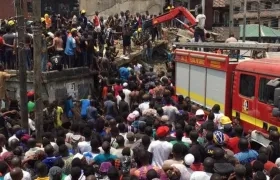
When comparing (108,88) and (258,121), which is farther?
(108,88)

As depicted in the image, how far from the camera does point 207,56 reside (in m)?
12.7

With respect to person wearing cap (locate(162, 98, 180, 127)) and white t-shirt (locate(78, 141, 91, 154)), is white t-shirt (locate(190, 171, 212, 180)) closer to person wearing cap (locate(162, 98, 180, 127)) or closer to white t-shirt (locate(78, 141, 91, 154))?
white t-shirt (locate(78, 141, 91, 154))

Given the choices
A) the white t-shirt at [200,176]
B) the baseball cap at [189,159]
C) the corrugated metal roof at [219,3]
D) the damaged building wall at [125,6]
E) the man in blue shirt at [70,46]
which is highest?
the corrugated metal roof at [219,3]

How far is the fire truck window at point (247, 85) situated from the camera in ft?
33.5

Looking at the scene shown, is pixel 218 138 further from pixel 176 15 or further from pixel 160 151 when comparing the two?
pixel 176 15

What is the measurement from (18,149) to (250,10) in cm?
4589

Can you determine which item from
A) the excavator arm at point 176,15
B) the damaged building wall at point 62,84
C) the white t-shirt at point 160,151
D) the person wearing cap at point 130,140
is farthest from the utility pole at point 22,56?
the excavator arm at point 176,15

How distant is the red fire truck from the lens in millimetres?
9555

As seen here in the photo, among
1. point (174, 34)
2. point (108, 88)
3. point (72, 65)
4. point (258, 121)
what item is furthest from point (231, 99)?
point (174, 34)

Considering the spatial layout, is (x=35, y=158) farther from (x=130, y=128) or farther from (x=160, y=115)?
(x=160, y=115)

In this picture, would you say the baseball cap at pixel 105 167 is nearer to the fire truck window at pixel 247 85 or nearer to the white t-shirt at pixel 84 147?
the white t-shirt at pixel 84 147

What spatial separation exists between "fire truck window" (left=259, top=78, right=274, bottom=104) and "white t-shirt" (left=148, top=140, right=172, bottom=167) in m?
3.00

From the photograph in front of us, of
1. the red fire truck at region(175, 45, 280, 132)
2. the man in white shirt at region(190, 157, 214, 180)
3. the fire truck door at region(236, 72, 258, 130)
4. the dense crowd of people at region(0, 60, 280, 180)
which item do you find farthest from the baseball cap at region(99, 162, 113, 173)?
the fire truck door at region(236, 72, 258, 130)

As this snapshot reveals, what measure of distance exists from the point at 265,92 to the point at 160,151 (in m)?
3.28
